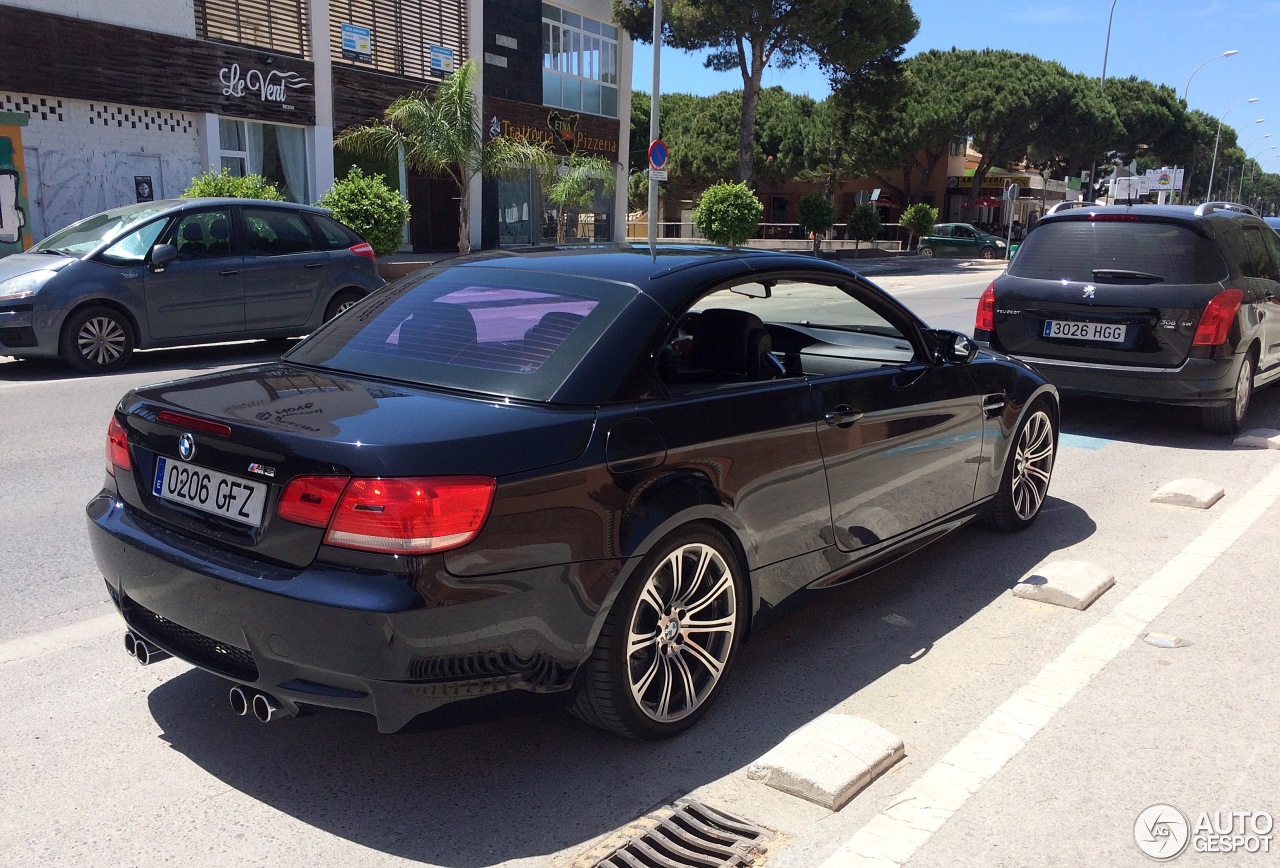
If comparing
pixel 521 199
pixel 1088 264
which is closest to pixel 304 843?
pixel 1088 264

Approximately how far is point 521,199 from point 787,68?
10.9 m

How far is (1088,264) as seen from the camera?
794 cm

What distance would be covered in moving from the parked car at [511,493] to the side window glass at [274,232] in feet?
25.5

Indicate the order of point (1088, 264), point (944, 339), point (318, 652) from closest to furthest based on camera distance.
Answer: point (318, 652)
point (944, 339)
point (1088, 264)

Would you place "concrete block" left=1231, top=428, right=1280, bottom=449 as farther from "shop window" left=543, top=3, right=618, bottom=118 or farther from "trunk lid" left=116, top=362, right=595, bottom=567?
"shop window" left=543, top=3, right=618, bottom=118

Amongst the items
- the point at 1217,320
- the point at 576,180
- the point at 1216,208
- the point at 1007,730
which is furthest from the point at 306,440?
the point at 576,180

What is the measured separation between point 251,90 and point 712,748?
21673mm

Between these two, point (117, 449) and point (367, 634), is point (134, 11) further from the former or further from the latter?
point (367, 634)

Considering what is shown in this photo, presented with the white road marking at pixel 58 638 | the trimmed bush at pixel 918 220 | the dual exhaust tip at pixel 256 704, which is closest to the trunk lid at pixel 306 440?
the dual exhaust tip at pixel 256 704

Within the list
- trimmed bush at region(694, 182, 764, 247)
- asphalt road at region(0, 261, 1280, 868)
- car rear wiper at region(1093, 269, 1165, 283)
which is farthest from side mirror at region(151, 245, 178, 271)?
trimmed bush at region(694, 182, 764, 247)

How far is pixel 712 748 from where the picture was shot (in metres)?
3.36

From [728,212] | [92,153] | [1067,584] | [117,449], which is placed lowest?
[1067,584]

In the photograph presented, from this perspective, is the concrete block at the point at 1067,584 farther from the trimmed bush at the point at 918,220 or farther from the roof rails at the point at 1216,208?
the trimmed bush at the point at 918,220

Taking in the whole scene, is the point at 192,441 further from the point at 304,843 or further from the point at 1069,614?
the point at 1069,614
